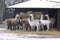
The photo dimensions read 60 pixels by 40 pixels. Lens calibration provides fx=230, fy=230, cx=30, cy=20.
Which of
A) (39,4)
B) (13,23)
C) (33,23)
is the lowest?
(13,23)

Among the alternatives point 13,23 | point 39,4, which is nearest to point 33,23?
point 13,23

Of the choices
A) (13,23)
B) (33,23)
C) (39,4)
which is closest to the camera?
(33,23)

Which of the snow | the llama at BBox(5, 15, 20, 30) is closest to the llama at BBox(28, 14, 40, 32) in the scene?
the llama at BBox(5, 15, 20, 30)

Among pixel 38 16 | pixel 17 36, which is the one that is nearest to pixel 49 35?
pixel 17 36

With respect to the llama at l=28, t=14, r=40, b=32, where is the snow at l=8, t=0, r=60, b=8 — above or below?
above

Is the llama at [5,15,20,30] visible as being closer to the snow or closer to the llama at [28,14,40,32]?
the llama at [28,14,40,32]

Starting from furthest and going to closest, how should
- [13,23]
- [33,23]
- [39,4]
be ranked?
1. [39,4]
2. [13,23]
3. [33,23]

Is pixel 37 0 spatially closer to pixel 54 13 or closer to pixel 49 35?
pixel 54 13

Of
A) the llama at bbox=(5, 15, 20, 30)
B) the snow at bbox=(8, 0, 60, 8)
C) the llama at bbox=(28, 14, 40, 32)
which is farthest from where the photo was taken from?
the snow at bbox=(8, 0, 60, 8)

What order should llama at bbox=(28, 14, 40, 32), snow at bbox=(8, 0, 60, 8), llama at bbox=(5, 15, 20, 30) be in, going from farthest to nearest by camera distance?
snow at bbox=(8, 0, 60, 8)
llama at bbox=(5, 15, 20, 30)
llama at bbox=(28, 14, 40, 32)

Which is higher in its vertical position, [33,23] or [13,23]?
[33,23]

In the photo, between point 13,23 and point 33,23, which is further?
point 13,23

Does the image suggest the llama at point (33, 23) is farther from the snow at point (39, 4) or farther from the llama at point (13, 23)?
the snow at point (39, 4)

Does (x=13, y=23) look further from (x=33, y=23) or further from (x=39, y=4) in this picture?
(x=39, y=4)
